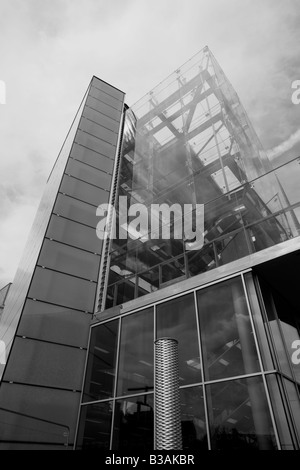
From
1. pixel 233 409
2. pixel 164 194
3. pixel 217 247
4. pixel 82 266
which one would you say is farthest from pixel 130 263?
pixel 233 409

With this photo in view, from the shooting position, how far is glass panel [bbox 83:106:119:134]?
526 inches

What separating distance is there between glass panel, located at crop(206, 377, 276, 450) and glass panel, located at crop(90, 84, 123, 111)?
530 inches

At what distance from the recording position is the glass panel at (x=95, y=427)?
670 cm

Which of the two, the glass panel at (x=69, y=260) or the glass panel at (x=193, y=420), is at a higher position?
the glass panel at (x=69, y=260)

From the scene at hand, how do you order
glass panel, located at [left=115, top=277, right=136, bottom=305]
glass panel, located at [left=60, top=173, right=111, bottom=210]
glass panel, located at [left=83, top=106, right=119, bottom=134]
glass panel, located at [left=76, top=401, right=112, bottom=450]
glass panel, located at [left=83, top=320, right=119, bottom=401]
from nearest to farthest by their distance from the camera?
glass panel, located at [left=76, top=401, right=112, bottom=450] → glass panel, located at [left=83, top=320, right=119, bottom=401] → glass panel, located at [left=115, top=277, right=136, bottom=305] → glass panel, located at [left=60, top=173, right=111, bottom=210] → glass panel, located at [left=83, top=106, right=119, bottom=134]

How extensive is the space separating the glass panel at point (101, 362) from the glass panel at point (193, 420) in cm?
218

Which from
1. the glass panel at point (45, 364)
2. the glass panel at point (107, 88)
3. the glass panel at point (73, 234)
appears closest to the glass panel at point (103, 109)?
the glass panel at point (107, 88)

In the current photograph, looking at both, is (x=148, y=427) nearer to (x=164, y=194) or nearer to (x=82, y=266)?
(x=82, y=266)

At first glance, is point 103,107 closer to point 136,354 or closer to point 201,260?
point 201,260

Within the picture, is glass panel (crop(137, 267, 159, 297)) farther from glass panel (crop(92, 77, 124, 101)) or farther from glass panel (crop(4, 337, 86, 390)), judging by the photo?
glass panel (crop(92, 77, 124, 101))

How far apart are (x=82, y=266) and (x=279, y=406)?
258 inches

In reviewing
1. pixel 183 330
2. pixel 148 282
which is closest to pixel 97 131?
pixel 148 282

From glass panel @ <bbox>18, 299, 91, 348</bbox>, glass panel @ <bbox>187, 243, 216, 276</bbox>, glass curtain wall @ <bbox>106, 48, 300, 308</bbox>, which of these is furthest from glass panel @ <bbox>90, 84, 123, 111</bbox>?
glass panel @ <bbox>18, 299, 91, 348</bbox>

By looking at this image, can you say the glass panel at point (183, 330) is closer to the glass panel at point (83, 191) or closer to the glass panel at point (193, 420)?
the glass panel at point (193, 420)
